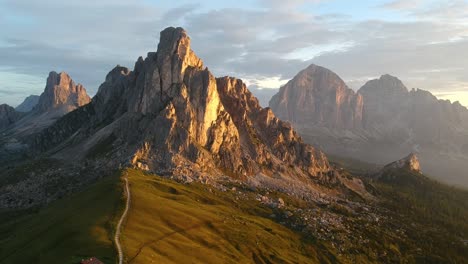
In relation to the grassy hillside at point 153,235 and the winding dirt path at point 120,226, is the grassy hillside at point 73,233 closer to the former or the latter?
the grassy hillside at point 153,235

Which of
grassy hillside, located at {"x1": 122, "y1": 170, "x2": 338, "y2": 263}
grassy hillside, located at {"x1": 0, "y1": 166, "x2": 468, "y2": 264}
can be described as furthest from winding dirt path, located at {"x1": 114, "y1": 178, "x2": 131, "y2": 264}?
grassy hillside, located at {"x1": 122, "y1": 170, "x2": 338, "y2": 263}

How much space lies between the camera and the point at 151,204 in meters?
157

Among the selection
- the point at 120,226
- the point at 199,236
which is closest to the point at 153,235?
the point at 120,226

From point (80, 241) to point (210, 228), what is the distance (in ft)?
205

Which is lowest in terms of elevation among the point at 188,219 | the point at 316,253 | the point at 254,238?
the point at 316,253

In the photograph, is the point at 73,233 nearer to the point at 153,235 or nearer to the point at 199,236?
the point at 153,235

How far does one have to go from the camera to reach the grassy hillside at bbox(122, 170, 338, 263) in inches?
4471

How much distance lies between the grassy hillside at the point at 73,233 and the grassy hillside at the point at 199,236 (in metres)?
5.85

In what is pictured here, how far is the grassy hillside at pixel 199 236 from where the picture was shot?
373ft

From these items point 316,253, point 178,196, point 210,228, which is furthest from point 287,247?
point 178,196

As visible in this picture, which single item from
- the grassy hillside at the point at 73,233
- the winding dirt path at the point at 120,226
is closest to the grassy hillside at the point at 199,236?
the winding dirt path at the point at 120,226

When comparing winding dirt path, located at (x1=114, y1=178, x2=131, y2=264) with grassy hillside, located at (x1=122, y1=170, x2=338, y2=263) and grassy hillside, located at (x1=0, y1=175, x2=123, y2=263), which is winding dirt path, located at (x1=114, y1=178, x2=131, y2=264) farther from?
grassy hillside, located at (x1=122, y1=170, x2=338, y2=263)

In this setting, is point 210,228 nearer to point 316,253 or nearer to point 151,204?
point 151,204

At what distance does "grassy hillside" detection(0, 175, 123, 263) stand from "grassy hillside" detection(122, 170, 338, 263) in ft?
19.2
